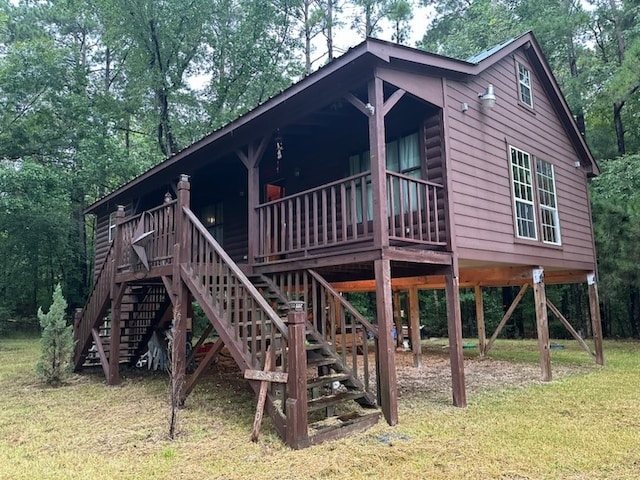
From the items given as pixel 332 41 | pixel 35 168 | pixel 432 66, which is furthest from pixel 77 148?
pixel 432 66

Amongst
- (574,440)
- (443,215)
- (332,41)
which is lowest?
(574,440)

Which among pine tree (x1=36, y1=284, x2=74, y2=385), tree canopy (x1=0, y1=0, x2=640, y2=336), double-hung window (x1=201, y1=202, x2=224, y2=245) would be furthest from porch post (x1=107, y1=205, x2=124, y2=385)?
tree canopy (x1=0, y1=0, x2=640, y2=336)

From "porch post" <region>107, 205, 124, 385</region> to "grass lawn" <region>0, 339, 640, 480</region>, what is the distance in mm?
595

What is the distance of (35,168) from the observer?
16547 mm

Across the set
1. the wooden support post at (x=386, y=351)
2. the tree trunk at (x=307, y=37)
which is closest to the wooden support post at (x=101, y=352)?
the wooden support post at (x=386, y=351)

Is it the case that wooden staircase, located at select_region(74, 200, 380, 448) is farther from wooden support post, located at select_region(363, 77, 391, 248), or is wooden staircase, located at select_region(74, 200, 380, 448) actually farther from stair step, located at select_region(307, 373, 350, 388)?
wooden support post, located at select_region(363, 77, 391, 248)

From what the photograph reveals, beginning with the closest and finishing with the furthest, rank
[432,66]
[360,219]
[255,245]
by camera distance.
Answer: [432,66] → [255,245] → [360,219]

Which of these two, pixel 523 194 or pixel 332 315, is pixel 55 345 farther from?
pixel 523 194

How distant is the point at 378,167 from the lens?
5.70 m

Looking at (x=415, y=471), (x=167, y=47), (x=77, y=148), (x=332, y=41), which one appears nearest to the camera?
(x=415, y=471)

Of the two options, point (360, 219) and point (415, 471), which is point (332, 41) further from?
point (415, 471)

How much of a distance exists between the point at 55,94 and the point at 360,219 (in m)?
17.1

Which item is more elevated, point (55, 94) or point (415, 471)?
point (55, 94)

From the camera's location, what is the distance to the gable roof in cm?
562
